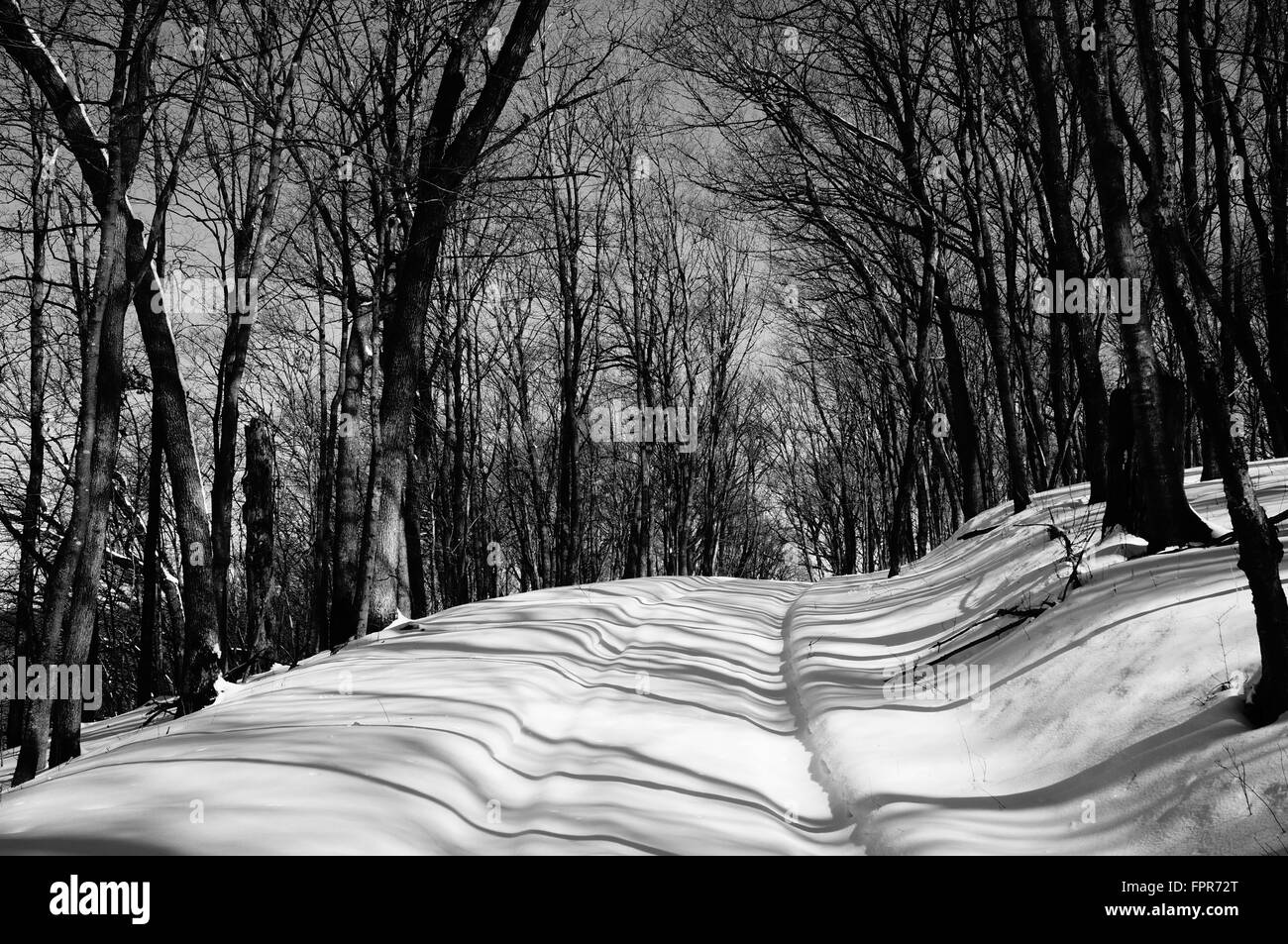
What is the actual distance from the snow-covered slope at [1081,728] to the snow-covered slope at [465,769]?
0.37m

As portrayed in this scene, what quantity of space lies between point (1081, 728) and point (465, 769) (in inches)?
121

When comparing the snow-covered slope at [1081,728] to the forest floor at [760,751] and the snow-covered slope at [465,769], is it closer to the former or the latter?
the forest floor at [760,751]

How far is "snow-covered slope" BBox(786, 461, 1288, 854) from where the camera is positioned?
3.07 meters

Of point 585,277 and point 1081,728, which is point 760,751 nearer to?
point 1081,728

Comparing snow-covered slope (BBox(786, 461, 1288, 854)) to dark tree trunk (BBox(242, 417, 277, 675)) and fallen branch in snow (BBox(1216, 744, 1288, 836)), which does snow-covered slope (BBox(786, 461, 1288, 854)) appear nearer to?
fallen branch in snow (BBox(1216, 744, 1288, 836))

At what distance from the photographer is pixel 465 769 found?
Result: 408 centimetres

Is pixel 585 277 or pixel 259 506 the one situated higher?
pixel 585 277

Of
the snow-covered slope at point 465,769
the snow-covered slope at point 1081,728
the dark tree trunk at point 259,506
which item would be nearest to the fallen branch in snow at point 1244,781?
the snow-covered slope at point 1081,728

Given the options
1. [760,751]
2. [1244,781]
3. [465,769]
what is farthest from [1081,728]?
[465,769]

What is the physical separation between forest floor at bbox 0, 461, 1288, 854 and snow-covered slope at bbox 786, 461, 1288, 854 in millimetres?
15

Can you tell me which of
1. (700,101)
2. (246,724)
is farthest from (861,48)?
(246,724)

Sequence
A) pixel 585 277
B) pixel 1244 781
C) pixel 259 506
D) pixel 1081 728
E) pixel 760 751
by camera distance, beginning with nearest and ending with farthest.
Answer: pixel 1244 781 → pixel 1081 728 → pixel 760 751 → pixel 259 506 → pixel 585 277

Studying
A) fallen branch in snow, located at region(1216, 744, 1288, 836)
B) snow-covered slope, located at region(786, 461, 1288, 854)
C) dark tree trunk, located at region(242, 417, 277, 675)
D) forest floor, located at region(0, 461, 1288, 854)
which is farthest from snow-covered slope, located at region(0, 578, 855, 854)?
dark tree trunk, located at region(242, 417, 277, 675)
